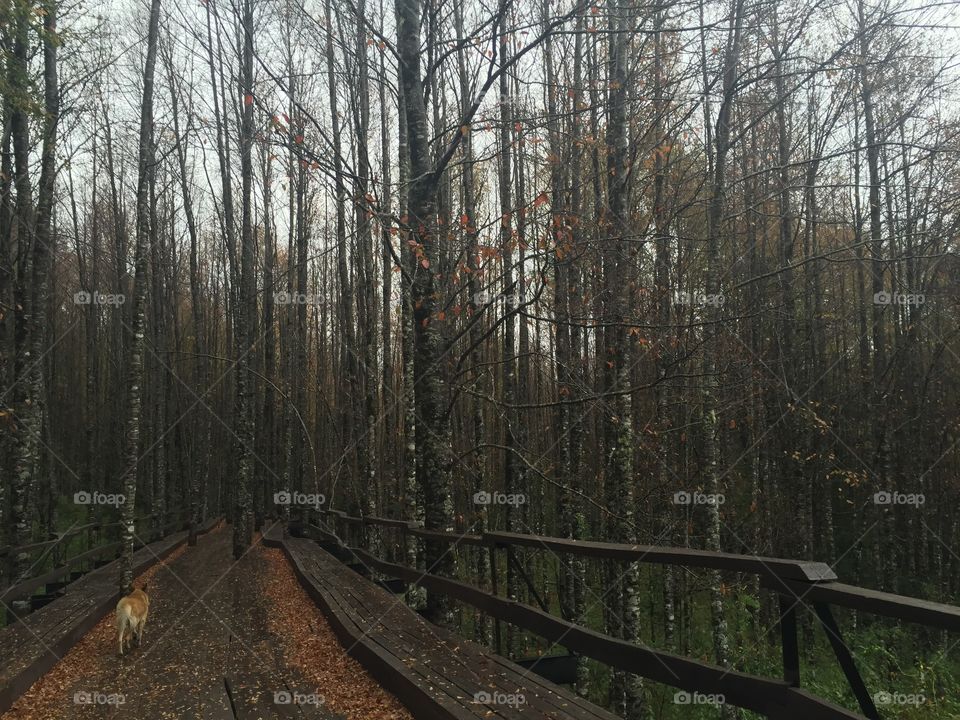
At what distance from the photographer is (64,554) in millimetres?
13828

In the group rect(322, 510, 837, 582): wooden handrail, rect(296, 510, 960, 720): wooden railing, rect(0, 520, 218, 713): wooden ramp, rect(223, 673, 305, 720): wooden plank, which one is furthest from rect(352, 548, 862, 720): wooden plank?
rect(0, 520, 218, 713): wooden ramp

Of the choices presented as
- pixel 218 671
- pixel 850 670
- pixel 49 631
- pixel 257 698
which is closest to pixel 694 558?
pixel 850 670

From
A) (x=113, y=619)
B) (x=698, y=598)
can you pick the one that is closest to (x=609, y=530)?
(x=698, y=598)

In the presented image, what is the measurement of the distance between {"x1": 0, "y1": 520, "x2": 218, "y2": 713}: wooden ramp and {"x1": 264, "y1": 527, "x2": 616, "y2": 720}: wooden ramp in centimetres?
294

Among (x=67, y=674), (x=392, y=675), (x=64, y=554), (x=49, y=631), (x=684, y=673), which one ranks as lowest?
(x=64, y=554)

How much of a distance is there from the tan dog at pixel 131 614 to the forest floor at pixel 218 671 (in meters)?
0.28

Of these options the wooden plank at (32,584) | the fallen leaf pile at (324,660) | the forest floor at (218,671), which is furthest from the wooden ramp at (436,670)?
the wooden plank at (32,584)

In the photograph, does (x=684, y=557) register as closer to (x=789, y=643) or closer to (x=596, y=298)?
(x=789, y=643)

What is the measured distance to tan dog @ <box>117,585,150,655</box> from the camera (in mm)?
7641

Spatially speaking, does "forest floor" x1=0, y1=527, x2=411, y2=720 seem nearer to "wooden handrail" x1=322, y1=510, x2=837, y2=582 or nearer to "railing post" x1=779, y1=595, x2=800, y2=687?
"wooden handrail" x1=322, y1=510, x2=837, y2=582

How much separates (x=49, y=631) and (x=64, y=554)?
22.4 feet

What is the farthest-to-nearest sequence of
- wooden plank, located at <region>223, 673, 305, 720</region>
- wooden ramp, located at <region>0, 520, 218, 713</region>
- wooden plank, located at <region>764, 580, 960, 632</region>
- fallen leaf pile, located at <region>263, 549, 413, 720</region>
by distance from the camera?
wooden ramp, located at <region>0, 520, 218, 713</region>, wooden plank, located at <region>223, 673, 305, 720</region>, fallen leaf pile, located at <region>263, 549, 413, 720</region>, wooden plank, located at <region>764, 580, 960, 632</region>

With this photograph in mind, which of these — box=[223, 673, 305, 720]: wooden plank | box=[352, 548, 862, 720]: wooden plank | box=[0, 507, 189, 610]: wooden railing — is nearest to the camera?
box=[352, 548, 862, 720]: wooden plank

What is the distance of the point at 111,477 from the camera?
2759 centimetres
